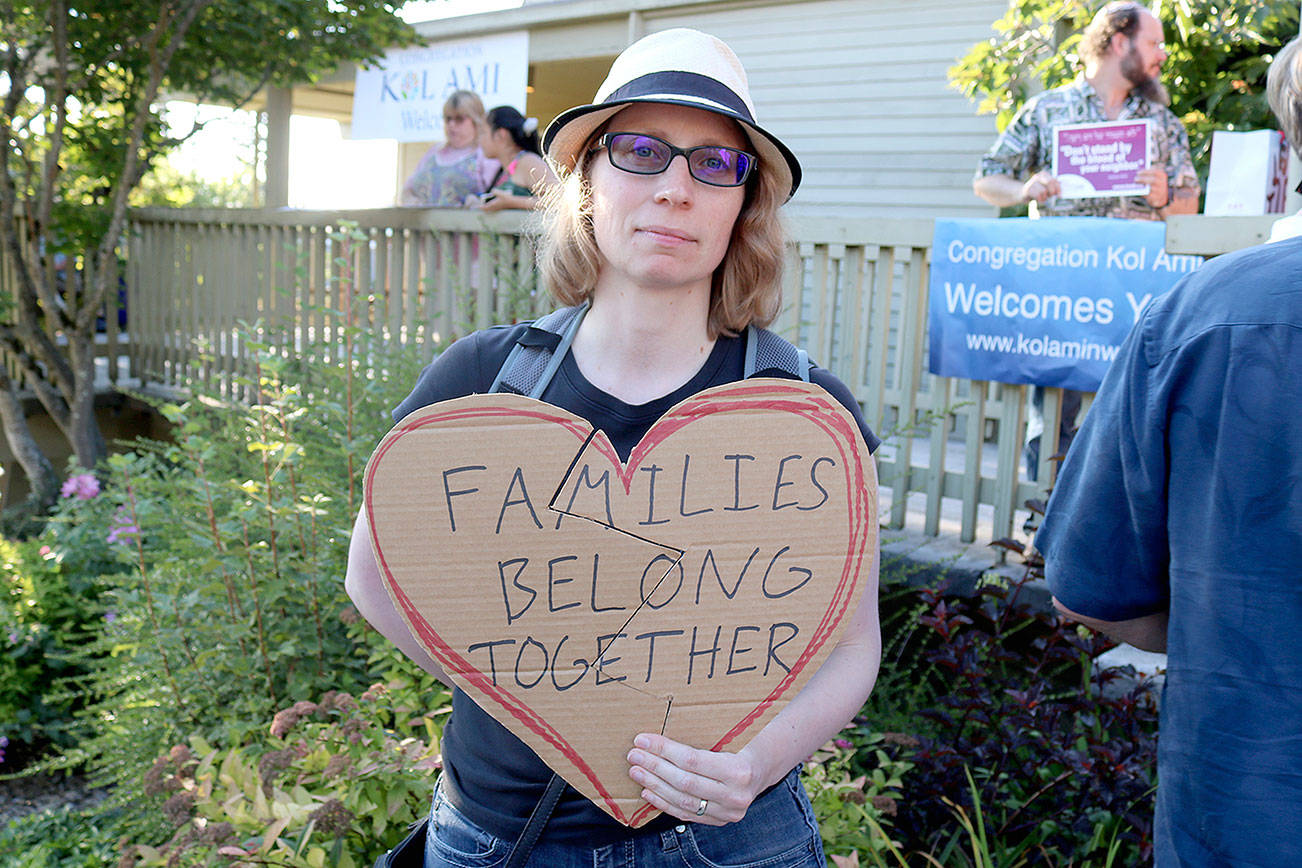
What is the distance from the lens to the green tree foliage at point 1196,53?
15.6ft

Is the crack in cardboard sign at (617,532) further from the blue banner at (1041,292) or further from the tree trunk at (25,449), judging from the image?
the tree trunk at (25,449)

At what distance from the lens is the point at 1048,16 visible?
17.4 ft

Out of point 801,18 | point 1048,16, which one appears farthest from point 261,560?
point 801,18

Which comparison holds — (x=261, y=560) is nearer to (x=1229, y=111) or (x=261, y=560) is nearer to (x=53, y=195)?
(x=1229, y=111)

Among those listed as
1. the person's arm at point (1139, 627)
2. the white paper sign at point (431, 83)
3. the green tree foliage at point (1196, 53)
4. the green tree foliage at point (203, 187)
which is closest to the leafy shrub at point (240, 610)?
the person's arm at point (1139, 627)

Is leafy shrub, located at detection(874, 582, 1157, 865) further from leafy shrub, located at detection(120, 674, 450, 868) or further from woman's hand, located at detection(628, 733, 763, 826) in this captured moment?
woman's hand, located at detection(628, 733, 763, 826)

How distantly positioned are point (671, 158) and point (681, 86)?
88 mm

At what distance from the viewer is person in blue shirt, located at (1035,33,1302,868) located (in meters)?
1.21

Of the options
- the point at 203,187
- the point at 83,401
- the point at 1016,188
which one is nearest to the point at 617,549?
the point at 1016,188

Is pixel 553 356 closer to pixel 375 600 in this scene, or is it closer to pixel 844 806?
pixel 375 600

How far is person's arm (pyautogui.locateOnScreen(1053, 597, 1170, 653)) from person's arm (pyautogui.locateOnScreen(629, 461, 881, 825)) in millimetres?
295

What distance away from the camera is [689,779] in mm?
1192

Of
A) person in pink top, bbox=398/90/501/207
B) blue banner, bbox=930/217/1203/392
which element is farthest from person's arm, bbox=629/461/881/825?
person in pink top, bbox=398/90/501/207

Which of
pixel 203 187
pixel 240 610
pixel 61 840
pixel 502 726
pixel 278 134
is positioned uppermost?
A: pixel 203 187
